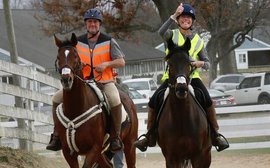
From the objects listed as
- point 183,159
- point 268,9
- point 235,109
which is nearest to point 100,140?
point 183,159

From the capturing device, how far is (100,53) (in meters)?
10.6

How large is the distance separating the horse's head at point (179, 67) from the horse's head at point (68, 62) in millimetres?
1269

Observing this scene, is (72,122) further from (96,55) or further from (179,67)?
(179,67)

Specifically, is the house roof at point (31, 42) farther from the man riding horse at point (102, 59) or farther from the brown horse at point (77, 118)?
the brown horse at point (77, 118)

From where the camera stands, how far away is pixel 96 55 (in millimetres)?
10594

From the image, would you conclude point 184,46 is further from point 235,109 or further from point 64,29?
point 64,29

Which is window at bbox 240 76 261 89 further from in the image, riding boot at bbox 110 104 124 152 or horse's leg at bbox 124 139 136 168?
riding boot at bbox 110 104 124 152

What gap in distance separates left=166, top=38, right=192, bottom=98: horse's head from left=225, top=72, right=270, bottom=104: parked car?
27.5 metres

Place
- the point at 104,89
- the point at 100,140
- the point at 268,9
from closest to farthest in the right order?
the point at 100,140, the point at 104,89, the point at 268,9

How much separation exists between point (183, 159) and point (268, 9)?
37194 mm

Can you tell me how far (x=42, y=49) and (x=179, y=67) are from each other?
46039 millimetres

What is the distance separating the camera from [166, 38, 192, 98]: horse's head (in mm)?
8461

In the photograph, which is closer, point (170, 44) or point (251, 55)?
point (170, 44)

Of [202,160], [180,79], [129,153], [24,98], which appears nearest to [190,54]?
[180,79]
